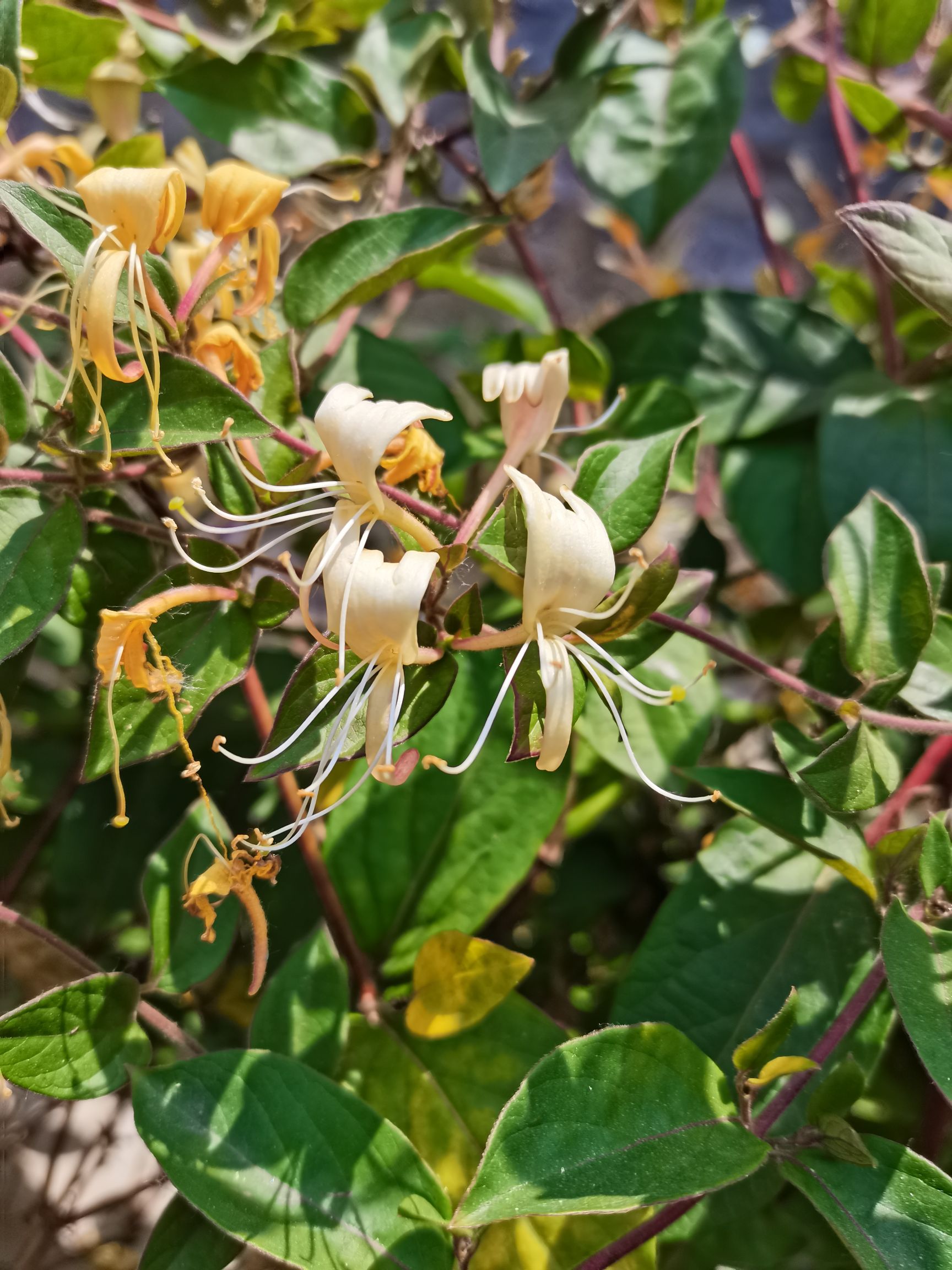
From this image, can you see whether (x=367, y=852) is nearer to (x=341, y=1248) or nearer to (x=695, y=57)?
(x=341, y=1248)

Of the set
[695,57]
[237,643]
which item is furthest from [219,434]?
[695,57]

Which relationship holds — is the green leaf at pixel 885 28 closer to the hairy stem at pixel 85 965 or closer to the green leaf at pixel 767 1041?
the green leaf at pixel 767 1041

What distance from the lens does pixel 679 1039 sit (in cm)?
42

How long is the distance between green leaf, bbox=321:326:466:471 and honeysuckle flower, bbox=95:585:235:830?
0.80 feet

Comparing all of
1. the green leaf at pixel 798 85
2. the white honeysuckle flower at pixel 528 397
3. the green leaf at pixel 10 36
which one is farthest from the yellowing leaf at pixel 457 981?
the green leaf at pixel 798 85

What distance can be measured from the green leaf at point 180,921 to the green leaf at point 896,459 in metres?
0.42

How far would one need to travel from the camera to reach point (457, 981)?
495 mm

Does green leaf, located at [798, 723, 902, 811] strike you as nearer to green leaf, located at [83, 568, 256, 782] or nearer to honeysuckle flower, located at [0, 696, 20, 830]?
green leaf, located at [83, 568, 256, 782]

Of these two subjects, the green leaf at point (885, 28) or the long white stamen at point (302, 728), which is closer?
the long white stamen at point (302, 728)

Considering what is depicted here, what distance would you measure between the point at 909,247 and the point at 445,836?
38cm

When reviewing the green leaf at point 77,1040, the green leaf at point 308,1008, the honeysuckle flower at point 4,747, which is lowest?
the green leaf at point 308,1008

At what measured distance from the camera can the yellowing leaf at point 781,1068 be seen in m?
0.39

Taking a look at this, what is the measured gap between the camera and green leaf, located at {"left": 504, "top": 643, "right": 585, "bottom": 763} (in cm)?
37

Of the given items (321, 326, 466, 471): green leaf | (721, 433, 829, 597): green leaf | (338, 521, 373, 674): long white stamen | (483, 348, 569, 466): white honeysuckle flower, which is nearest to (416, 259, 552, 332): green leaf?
(321, 326, 466, 471): green leaf
